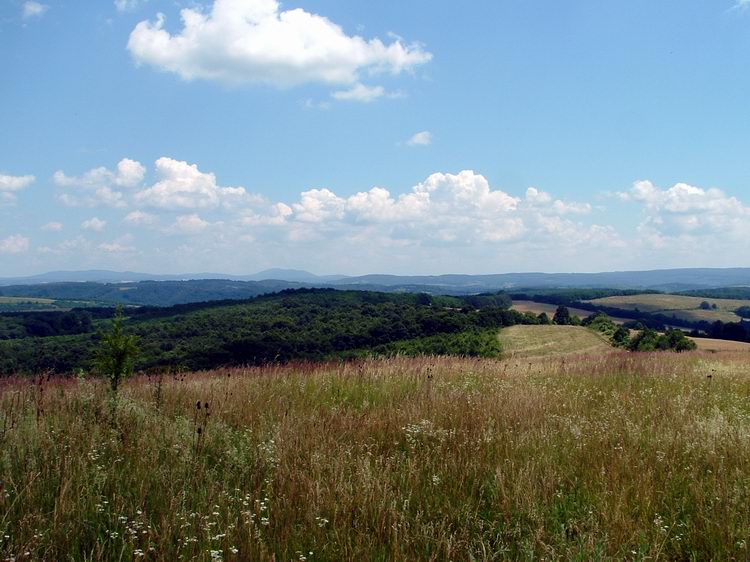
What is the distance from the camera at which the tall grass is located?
10.00 feet

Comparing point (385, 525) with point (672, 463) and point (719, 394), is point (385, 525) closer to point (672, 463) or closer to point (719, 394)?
point (672, 463)

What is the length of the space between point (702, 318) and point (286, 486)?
125805 mm

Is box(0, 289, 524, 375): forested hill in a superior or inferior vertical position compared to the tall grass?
inferior

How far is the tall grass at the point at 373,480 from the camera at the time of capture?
10.00ft

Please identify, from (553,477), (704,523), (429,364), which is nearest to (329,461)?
(553,477)

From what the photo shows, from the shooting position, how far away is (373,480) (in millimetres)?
3721

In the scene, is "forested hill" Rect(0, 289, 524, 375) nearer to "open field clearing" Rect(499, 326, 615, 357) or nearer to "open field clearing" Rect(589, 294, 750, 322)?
"open field clearing" Rect(499, 326, 615, 357)

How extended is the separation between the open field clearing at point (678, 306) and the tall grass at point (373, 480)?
386ft

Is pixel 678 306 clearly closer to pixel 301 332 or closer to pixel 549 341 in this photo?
pixel 549 341

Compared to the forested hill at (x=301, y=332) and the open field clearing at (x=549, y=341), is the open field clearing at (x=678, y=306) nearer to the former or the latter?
the forested hill at (x=301, y=332)

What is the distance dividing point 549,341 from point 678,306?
8297 centimetres

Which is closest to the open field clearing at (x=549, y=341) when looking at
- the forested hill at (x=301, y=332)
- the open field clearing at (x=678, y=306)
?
the forested hill at (x=301, y=332)

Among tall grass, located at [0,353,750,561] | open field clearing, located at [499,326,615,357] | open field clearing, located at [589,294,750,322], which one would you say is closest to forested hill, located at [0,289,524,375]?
open field clearing, located at [499,326,615,357]

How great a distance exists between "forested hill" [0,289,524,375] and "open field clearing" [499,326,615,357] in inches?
116
